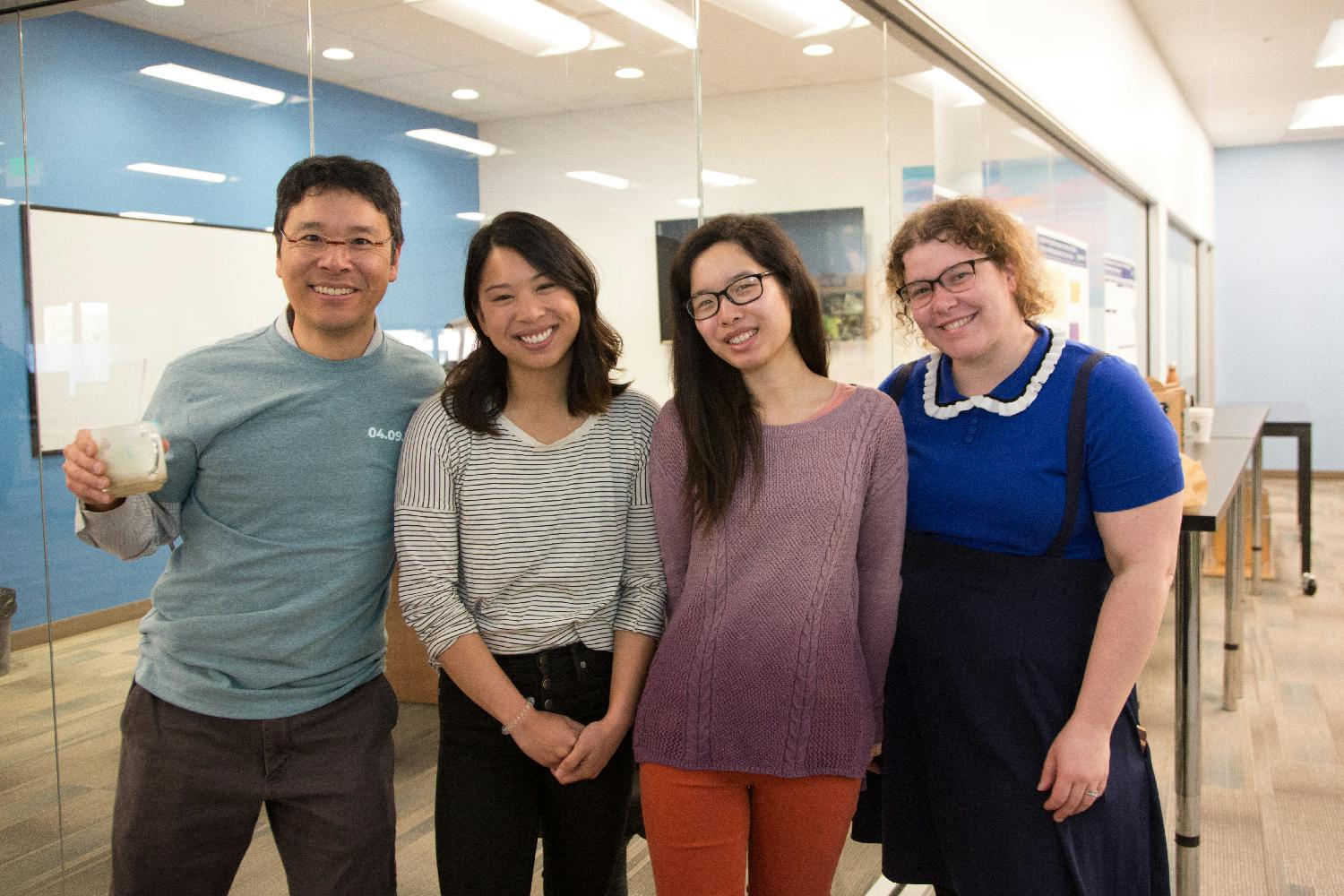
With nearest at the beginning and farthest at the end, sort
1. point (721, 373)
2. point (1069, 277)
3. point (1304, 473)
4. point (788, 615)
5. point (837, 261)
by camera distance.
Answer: point (788, 615) → point (721, 373) → point (837, 261) → point (1069, 277) → point (1304, 473)

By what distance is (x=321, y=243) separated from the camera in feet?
5.06

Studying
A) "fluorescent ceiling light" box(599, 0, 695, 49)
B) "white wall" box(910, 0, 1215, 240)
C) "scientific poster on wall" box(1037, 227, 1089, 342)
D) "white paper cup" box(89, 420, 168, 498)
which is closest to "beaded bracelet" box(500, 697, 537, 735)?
"white paper cup" box(89, 420, 168, 498)

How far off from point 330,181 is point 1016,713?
125 centimetres

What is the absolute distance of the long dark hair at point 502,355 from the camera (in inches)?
61.8

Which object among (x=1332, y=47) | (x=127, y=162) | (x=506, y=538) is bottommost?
(x=506, y=538)

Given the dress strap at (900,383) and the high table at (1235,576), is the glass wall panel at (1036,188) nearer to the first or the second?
the dress strap at (900,383)

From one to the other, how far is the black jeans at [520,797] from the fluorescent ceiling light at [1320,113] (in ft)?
33.1

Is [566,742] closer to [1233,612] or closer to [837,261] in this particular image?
[837,261]

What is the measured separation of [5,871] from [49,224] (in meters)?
1.21

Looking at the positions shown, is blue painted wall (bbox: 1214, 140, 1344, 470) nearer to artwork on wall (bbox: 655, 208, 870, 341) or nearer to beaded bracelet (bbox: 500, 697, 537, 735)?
artwork on wall (bbox: 655, 208, 870, 341)

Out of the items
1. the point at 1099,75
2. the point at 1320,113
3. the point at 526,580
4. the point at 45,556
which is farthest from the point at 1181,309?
the point at 45,556

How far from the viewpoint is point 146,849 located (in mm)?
1513

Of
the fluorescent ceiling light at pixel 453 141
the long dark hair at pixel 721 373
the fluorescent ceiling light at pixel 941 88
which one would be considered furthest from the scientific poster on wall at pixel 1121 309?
the long dark hair at pixel 721 373

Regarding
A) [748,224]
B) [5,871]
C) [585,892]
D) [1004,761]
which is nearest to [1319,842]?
[1004,761]
